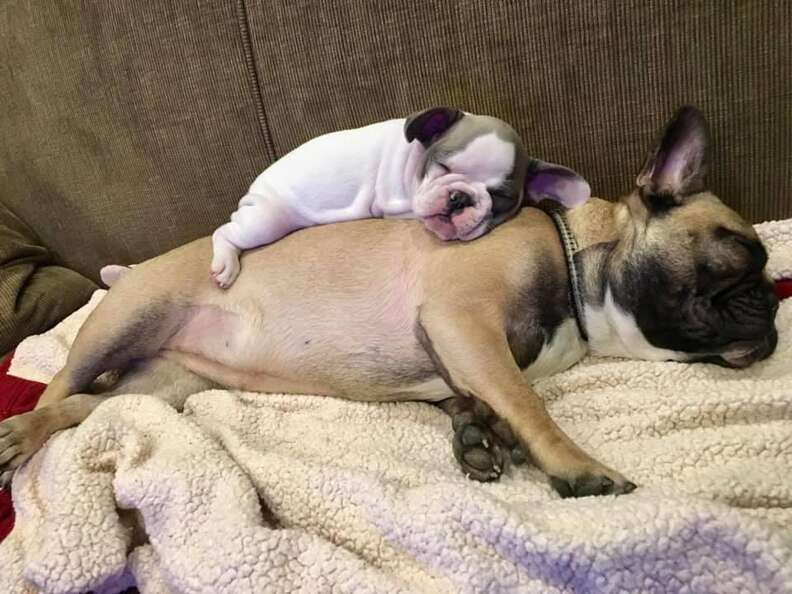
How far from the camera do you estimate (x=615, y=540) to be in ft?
3.00

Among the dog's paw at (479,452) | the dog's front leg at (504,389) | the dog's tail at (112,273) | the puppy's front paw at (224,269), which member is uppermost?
the puppy's front paw at (224,269)

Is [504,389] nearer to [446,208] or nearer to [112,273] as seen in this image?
[446,208]

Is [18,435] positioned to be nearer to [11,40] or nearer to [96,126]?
[96,126]

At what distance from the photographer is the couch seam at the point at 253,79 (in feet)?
5.71

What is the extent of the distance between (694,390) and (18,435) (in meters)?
1.28

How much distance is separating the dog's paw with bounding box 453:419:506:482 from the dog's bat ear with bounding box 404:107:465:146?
1.94ft

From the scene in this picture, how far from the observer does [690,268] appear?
1384mm

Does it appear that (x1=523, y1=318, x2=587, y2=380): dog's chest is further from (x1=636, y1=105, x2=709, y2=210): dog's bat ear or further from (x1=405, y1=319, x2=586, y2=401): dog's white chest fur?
(x1=636, y1=105, x2=709, y2=210): dog's bat ear

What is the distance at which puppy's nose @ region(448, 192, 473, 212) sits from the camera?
1422mm

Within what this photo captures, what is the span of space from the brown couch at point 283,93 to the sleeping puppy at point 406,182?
0.55 feet

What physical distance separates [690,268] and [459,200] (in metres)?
0.46

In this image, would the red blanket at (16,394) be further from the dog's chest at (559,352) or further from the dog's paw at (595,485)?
the dog's paw at (595,485)

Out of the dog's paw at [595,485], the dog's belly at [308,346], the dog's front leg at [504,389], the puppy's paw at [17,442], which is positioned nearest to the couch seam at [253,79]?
the dog's belly at [308,346]

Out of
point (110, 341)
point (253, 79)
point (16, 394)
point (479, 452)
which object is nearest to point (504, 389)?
point (479, 452)
